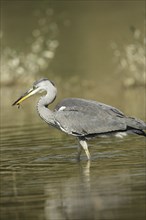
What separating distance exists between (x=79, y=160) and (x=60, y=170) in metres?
0.95

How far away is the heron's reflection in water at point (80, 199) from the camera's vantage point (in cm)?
855

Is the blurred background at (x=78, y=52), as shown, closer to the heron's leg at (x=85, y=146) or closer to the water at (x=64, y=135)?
the water at (x=64, y=135)

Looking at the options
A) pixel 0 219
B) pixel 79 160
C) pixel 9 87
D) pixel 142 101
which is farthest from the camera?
pixel 9 87

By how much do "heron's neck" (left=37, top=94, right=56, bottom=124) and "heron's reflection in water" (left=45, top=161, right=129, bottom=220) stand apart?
203cm

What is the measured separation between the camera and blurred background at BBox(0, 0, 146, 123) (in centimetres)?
2117

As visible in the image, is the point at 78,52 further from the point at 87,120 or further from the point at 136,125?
the point at 136,125

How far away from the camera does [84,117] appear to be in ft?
40.0

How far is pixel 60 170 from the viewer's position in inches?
438

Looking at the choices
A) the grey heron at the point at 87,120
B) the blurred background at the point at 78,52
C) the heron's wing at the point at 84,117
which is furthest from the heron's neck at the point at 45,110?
the blurred background at the point at 78,52

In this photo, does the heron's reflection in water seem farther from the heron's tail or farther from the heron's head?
the heron's head

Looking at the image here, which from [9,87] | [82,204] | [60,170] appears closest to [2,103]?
[9,87]

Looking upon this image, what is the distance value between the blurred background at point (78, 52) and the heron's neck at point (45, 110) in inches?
150

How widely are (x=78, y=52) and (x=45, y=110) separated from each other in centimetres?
1523

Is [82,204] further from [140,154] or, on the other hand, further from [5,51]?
[5,51]
